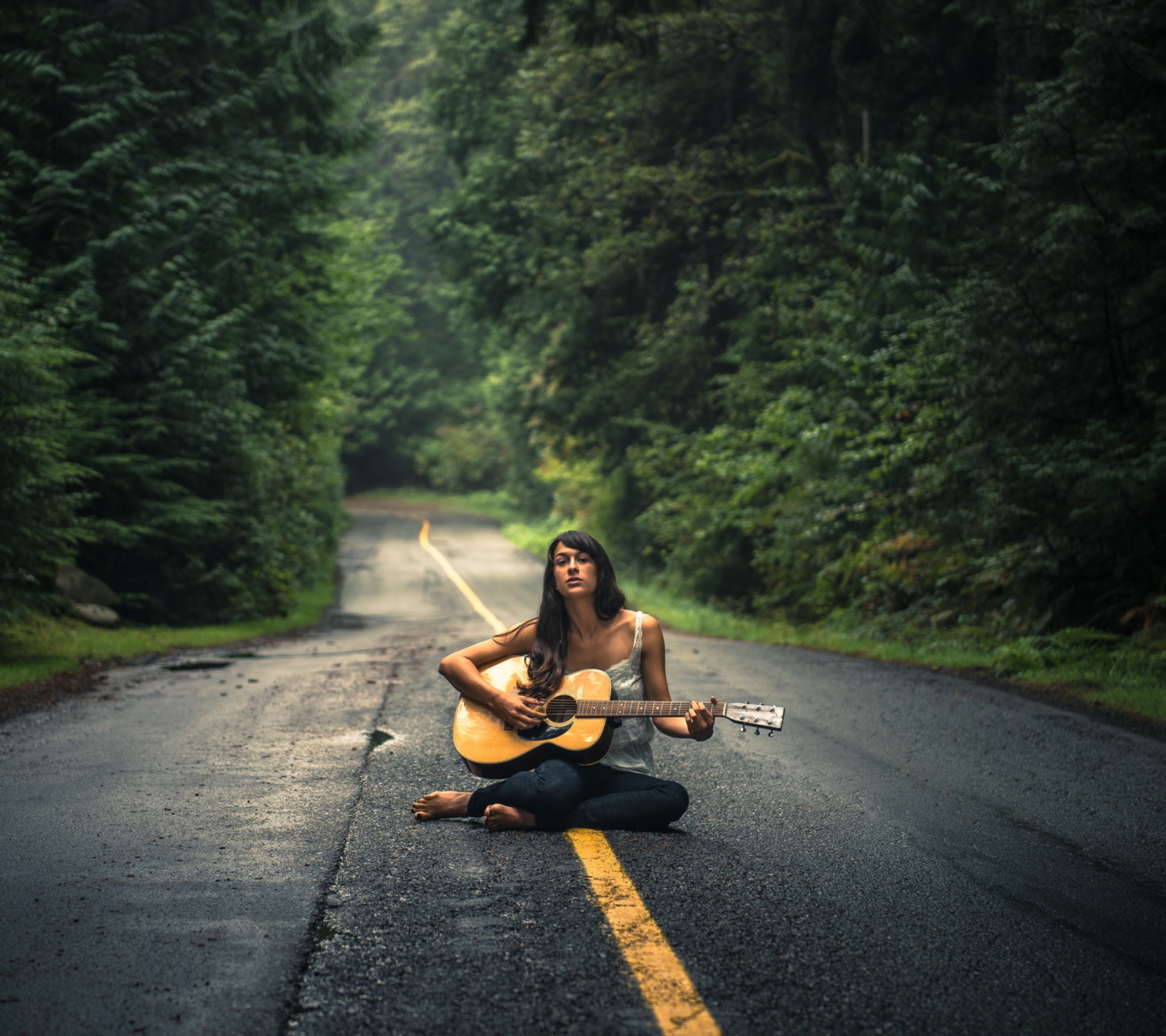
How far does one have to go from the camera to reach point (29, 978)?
3.15m

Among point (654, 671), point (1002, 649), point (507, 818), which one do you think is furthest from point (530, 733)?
point (1002, 649)

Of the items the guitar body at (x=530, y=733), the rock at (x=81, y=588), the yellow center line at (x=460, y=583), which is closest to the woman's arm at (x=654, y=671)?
the guitar body at (x=530, y=733)

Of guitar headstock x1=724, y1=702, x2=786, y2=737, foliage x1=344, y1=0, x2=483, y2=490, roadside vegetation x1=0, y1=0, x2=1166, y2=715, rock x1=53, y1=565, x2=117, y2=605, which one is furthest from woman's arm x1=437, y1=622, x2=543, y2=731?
foliage x1=344, y1=0, x2=483, y2=490

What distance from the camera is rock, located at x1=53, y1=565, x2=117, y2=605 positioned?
15.6 metres

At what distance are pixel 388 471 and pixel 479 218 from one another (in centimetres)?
4078

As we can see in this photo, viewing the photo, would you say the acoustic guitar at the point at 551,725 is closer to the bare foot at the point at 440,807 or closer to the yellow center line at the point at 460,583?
the bare foot at the point at 440,807

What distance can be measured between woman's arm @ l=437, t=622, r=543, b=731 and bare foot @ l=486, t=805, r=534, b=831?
36 cm

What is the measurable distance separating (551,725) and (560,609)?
1.78 feet

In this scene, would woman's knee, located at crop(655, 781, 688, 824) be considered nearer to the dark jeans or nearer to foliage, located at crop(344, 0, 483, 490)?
the dark jeans

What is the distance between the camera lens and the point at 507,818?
15.7 ft

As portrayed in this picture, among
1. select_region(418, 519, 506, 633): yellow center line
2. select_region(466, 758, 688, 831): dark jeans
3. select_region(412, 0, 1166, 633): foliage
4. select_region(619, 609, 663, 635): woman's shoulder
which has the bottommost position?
select_region(418, 519, 506, 633): yellow center line

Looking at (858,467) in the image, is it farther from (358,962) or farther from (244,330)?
(358,962)

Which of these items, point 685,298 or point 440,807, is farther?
point 685,298

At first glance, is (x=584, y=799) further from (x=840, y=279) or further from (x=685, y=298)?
(x=685, y=298)
